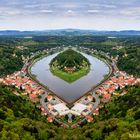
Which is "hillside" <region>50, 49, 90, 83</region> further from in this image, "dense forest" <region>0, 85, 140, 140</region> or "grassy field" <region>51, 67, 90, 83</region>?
"dense forest" <region>0, 85, 140, 140</region>

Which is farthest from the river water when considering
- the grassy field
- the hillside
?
the hillside

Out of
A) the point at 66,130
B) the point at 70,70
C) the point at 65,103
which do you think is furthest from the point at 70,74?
the point at 66,130

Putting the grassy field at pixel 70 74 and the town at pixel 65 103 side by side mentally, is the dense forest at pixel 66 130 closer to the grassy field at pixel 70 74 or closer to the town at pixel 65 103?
the town at pixel 65 103

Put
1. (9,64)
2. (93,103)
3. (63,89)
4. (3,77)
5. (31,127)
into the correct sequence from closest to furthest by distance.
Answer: (31,127)
(93,103)
(63,89)
(3,77)
(9,64)

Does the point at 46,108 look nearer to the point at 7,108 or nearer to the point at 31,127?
the point at 7,108

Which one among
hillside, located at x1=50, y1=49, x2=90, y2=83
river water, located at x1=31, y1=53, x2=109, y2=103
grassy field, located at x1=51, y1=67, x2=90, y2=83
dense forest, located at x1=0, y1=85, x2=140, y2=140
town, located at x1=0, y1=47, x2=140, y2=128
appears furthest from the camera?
hillside, located at x1=50, y1=49, x2=90, y2=83

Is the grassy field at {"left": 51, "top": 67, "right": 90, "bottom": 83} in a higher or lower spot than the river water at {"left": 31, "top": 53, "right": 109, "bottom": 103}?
higher

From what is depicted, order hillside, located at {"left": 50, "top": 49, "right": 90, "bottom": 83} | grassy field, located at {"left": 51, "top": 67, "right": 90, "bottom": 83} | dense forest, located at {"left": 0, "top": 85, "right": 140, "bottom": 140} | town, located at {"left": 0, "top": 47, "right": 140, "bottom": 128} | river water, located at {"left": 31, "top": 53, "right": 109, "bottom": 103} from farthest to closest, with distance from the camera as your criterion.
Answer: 1. hillside, located at {"left": 50, "top": 49, "right": 90, "bottom": 83}
2. grassy field, located at {"left": 51, "top": 67, "right": 90, "bottom": 83}
3. river water, located at {"left": 31, "top": 53, "right": 109, "bottom": 103}
4. town, located at {"left": 0, "top": 47, "right": 140, "bottom": 128}
5. dense forest, located at {"left": 0, "top": 85, "right": 140, "bottom": 140}

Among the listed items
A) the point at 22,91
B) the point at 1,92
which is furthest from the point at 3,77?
the point at 1,92
